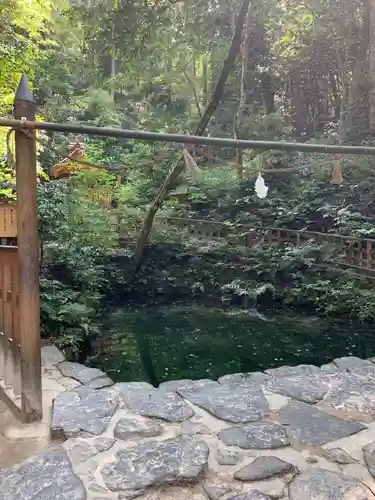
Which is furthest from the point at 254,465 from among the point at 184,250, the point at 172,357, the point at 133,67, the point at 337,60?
the point at 337,60

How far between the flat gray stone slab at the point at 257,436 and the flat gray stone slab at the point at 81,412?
835 millimetres

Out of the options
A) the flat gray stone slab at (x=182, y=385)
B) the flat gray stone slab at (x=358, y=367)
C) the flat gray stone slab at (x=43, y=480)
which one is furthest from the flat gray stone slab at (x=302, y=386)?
the flat gray stone slab at (x=43, y=480)

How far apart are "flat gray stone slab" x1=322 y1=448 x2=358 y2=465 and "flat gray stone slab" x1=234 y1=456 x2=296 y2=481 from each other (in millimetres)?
272

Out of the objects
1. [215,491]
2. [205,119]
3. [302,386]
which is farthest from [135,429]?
[205,119]

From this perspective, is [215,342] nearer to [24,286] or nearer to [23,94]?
[24,286]

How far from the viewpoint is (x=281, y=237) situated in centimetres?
1064

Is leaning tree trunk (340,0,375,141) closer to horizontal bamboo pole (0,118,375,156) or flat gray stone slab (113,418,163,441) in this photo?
horizontal bamboo pole (0,118,375,156)

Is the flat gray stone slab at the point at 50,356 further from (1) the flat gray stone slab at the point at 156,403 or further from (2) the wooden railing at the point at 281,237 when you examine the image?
(2) the wooden railing at the point at 281,237

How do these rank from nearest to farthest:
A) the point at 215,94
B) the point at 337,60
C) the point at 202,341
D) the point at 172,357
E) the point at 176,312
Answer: the point at 172,357 → the point at 202,341 → the point at 215,94 → the point at 176,312 → the point at 337,60

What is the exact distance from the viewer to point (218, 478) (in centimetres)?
232

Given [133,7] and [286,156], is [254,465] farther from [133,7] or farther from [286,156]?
[286,156]

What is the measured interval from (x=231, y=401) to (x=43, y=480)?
146 cm

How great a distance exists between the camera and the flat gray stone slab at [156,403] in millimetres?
2965

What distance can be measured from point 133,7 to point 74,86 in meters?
14.2
